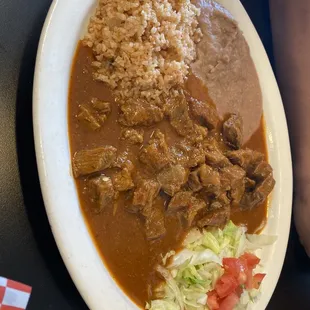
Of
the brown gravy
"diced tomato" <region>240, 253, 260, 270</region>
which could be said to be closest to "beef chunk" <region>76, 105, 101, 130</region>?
the brown gravy

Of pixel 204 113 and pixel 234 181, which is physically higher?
pixel 204 113

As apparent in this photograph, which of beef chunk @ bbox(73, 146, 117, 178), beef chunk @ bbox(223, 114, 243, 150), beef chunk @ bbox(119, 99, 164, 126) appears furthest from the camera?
beef chunk @ bbox(223, 114, 243, 150)

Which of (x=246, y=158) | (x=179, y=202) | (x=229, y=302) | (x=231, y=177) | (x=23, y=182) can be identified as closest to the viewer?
(x=23, y=182)

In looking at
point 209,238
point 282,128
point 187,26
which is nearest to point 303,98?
point 282,128

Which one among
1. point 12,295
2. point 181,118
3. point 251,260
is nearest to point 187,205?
point 181,118

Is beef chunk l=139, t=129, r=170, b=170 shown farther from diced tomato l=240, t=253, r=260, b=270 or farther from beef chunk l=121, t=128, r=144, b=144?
diced tomato l=240, t=253, r=260, b=270

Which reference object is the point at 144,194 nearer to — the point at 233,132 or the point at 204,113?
the point at 204,113

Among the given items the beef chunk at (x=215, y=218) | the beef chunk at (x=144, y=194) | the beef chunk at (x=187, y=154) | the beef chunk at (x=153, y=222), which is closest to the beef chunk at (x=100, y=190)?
the beef chunk at (x=144, y=194)

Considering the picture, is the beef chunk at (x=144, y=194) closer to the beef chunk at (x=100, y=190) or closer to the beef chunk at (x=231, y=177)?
the beef chunk at (x=100, y=190)
